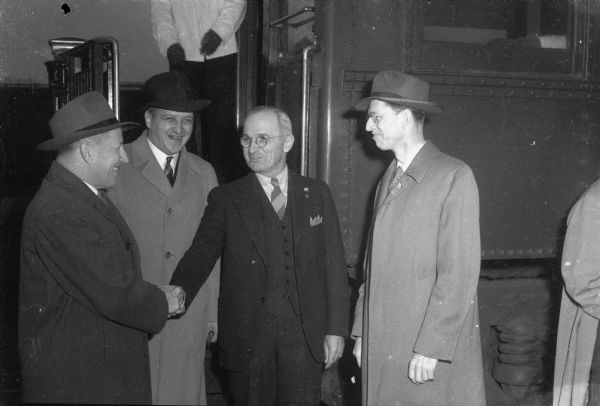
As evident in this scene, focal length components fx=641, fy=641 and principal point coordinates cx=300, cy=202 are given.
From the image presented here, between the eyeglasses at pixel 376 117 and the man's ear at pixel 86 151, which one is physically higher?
the eyeglasses at pixel 376 117

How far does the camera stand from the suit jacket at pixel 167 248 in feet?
10.9

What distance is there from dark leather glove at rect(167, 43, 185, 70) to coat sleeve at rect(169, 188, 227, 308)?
216 cm

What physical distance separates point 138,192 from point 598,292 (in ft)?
7.38

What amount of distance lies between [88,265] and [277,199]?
112 cm

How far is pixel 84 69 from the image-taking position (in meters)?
4.02

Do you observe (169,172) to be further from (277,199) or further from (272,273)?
(272,273)

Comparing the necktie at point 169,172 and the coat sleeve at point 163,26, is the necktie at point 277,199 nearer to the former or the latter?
the necktie at point 169,172

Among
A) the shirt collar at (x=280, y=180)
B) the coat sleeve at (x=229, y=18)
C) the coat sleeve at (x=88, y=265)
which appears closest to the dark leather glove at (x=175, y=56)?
the coat sleeve at (x=229, y=18)

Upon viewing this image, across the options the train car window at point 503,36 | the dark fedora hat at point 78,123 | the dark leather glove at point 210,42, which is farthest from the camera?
the dark leather glove at point 210,42

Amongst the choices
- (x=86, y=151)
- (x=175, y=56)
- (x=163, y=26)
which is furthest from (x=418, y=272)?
(x=163, y=26)

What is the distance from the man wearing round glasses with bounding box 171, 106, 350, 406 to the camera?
3020mm

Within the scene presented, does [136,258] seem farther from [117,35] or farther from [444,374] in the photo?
[117,35]

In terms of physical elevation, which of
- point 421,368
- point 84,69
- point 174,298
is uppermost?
point 84,69

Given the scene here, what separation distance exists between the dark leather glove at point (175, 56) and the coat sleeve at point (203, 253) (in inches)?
85.1
